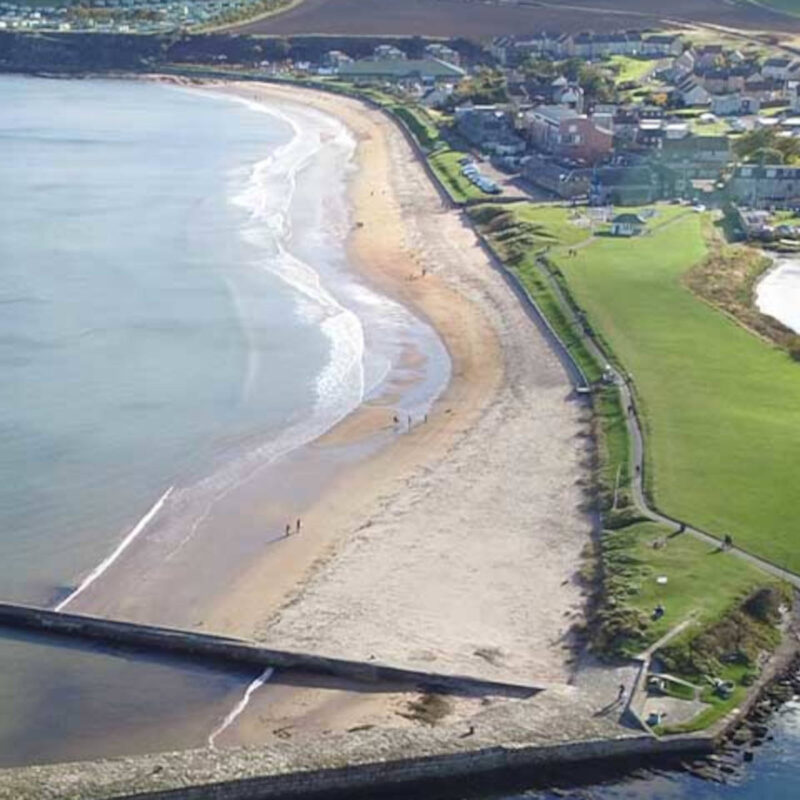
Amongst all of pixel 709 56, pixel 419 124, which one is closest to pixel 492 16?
pixel 709 56

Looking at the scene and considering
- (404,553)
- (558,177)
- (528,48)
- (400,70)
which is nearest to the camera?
(404,553)

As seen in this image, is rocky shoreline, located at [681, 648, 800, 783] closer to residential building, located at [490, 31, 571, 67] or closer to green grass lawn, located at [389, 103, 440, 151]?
green grass lawn, located at [389, 103, 440, 151]

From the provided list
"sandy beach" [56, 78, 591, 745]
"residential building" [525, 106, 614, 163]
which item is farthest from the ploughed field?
"sandy beach" [56, 78, 591, 745]

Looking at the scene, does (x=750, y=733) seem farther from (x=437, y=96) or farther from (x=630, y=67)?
(x=630, y=67)

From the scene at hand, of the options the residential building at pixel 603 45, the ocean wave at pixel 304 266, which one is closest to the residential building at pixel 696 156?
the ocean wave at pixel 304 266

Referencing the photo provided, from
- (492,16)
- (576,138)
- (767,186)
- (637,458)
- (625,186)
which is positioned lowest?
(492,16)

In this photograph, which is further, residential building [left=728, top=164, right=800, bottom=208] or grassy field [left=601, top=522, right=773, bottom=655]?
residential building [left=728, top=164, right=800, bottom=208]

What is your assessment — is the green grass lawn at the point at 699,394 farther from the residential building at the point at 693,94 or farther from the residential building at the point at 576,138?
the residential building at the point at 693,94
